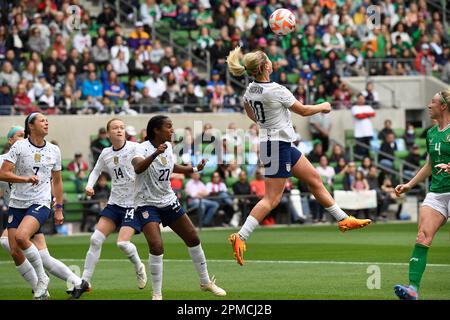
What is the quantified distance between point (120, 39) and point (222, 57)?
11.0 feet

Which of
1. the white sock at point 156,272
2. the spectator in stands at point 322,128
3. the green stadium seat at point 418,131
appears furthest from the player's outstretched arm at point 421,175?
the green stadium seat at point 418,131

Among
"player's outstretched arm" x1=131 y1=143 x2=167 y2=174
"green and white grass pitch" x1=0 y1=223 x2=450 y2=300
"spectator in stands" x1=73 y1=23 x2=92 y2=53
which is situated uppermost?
"spectator in stands" x1=73 y1=23 x2=92 y2=53

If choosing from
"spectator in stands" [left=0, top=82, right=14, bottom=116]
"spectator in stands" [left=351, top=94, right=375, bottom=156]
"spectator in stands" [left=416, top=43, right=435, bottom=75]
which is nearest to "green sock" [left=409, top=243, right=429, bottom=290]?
"spectator in stands" [left=0, top=82, right=14, bottom=116]

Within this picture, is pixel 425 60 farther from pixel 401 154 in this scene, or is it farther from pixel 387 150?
pixel 387 150

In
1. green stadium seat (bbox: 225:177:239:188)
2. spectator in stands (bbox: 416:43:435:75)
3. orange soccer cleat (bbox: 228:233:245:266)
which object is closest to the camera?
orange soccer cleat (bbox: 228:233:245:266)

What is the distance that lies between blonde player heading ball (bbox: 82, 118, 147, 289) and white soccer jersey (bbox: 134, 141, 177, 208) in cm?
145

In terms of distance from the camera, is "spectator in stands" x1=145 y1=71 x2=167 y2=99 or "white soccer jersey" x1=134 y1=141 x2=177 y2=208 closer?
"white soccer jersey" x1=134 y1=141 x2=177 y2=208

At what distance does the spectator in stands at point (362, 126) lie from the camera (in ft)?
110

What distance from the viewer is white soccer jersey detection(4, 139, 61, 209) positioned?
14406 mm

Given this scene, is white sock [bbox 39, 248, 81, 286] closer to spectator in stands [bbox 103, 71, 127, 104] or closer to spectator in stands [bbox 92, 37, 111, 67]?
spectator in stands [bbox 103, 71, 127, 104]

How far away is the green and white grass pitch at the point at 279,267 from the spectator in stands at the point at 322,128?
20.4ft

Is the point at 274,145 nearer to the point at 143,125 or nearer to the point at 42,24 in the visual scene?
the point at 143,125

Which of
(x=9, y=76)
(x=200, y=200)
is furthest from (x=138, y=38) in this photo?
(x=200, y=200)
